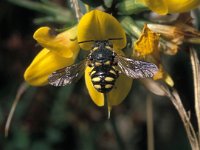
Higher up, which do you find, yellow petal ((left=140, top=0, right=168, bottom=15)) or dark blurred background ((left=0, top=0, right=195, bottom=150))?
yellow petal ((left=140, top=0, right=168, bottom=15))

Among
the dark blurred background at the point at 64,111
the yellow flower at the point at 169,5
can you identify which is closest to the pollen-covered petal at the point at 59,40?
the yellow flower at the point at 169,5

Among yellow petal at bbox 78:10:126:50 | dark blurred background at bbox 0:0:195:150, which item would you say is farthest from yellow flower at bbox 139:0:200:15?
dark blurred background at bbox 0:0:195:150

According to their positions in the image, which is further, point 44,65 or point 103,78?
point 44,65

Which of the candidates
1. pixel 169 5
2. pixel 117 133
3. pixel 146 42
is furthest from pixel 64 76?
pixel 117 133

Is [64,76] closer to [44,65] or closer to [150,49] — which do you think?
[44,65]

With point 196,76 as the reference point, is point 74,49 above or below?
above

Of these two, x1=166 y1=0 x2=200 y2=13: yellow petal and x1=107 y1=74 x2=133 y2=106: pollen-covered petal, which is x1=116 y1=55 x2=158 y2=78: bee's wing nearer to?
x1=107 y1=74 x2=133 y2=106: pollen-covered petal
